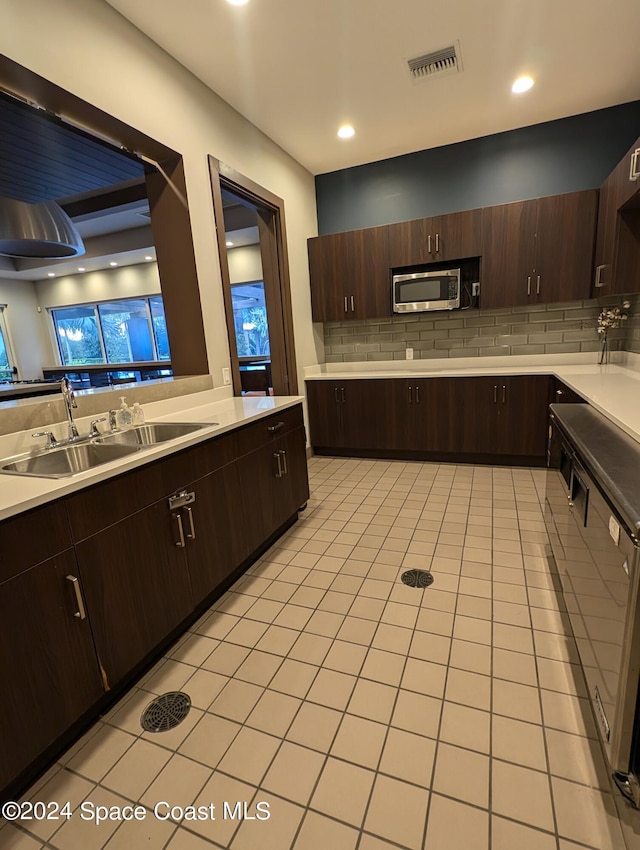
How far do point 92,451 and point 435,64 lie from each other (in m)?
3.28

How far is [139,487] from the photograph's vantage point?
1561mm

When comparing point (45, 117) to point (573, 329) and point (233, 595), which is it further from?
point (573, 329)

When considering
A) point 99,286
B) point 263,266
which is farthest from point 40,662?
point 99,286

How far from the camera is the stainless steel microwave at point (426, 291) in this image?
389 cm

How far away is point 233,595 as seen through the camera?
2137 millimetres

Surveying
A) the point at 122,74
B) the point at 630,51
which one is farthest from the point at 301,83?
the point at 630,51

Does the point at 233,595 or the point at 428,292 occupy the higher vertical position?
the point at 428,292

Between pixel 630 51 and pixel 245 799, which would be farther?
pixel 630 51

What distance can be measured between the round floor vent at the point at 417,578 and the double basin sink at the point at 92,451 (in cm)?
130

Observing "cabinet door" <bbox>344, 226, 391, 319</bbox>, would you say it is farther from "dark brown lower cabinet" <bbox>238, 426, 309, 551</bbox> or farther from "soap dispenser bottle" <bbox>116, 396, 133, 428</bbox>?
"soap dispenser bottle" <bbox>116, 396, 133, 428</bbox>

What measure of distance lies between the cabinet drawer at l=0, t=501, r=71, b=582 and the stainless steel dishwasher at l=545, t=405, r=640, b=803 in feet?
5.20

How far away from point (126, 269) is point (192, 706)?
27.6 feet

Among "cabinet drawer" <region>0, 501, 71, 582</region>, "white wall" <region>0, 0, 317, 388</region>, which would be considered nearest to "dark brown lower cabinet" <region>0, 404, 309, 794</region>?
"cabinet drawer" <region>0, 501, 71, 582</region>

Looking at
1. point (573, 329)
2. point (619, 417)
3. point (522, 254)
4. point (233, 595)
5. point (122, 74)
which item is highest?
point (122, 74)
